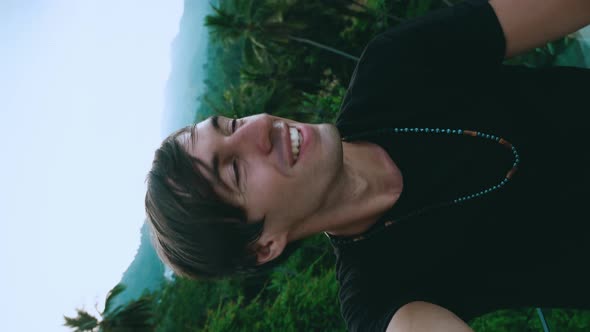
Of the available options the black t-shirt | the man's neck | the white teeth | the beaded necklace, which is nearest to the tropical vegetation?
the black t-shirt

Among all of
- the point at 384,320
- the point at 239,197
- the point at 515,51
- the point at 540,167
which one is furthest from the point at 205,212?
the point at 515,51

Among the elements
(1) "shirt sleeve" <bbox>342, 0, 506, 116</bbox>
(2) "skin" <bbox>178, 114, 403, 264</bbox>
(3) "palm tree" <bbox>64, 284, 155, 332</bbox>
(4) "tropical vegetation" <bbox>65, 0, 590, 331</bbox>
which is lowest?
(3) "palm tree" <bbox>64, 284, 155, 332</bbox>

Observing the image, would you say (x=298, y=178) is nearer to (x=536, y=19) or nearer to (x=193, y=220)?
(x=193, y=220)

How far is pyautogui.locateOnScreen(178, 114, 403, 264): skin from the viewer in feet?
5.65

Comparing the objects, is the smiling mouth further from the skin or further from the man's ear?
the man's ear

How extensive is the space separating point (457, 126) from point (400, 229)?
1.62 ft

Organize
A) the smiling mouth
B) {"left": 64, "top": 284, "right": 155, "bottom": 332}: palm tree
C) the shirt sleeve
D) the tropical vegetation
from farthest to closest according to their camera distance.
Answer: {"left": 64, "top": 284, "right": 155, "bottom": 332}: palm tree → the tropical vegetation → the smiling mouth → the shirt sleeve

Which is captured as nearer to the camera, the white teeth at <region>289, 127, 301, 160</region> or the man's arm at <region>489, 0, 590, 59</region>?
the man's arm at <region>489, 0, 590, 59</region>

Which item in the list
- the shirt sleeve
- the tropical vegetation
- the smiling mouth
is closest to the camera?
the shirt sleeve

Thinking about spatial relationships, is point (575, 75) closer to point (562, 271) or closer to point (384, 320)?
point (562, 271)

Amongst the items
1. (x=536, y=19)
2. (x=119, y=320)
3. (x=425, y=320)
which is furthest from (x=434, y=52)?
(x=119, y=320)

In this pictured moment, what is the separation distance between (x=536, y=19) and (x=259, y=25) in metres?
9.40

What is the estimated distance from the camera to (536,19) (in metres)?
1.56

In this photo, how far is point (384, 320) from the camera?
1448 mm
